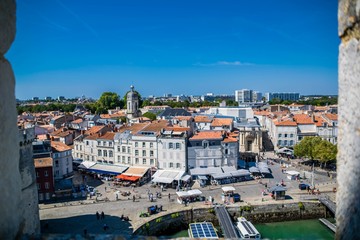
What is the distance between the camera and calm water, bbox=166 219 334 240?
74.0 feet

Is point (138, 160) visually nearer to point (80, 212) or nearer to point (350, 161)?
point (80, 212)

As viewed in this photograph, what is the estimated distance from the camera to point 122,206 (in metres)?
24.5

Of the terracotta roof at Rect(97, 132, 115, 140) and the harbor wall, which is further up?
the terracotta roof at Rect(97, 132, 115, 140)

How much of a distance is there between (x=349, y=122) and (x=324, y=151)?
35.8 meters

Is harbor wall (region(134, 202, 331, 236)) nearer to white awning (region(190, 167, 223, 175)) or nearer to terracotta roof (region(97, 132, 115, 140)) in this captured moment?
white awning (region(190, 167, 223, 175))

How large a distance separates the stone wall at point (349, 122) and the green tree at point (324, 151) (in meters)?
35.6

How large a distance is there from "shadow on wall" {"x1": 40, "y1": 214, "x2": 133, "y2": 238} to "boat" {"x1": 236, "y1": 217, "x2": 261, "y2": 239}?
8.34 metres

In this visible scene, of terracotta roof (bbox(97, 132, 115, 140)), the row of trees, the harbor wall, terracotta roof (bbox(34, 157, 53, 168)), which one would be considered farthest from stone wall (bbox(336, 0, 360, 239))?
the row of trees

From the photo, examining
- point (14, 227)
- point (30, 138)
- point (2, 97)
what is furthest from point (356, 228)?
point (30, 138)

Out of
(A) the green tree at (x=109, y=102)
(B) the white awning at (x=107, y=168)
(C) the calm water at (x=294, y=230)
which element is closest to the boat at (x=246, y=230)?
(C) the calm water at (x=294, y=230)

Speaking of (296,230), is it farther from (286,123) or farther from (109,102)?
(109,102)

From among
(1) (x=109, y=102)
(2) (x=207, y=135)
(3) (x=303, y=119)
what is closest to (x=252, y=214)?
(2) (x=207, y=135)

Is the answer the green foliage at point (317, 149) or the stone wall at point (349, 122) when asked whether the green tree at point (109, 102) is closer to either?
the green foliage at point (317, 149)

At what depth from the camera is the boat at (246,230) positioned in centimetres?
2102
